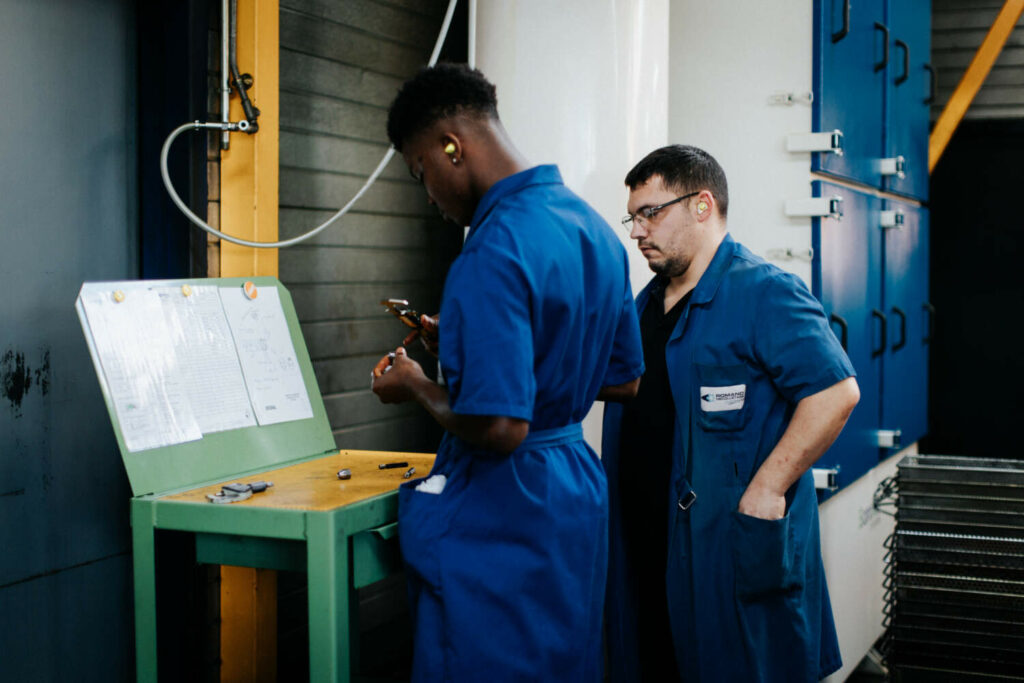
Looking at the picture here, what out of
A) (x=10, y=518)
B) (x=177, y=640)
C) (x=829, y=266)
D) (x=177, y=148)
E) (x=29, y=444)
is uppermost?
(x=177, y=148)

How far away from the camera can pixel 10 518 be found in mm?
2230

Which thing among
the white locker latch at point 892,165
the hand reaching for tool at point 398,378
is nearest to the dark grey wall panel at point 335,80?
the hand reaching for tool at point 398,378

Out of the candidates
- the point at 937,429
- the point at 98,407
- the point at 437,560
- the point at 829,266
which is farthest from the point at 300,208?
the point at 937,429

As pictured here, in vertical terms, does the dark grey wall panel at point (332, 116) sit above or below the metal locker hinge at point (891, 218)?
above

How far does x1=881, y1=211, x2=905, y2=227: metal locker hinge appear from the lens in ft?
12.9

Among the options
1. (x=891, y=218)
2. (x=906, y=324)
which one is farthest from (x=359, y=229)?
(x=906, y=324)

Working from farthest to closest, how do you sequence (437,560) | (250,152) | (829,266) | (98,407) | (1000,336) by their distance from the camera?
(1000,336) → (829,266) → (250,152) → (98,407) → (437,560)

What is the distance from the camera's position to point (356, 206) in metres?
3.16

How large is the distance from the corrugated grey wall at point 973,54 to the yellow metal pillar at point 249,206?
4683mm

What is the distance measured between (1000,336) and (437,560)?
5.17 meters

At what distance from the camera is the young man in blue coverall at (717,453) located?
2.23m

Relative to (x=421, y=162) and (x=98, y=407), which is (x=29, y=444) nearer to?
(x=98, y=407)

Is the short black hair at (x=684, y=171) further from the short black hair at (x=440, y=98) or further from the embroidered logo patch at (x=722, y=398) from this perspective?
the short black hair at (x=440, y=98)

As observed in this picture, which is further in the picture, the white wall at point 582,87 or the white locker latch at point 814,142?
the white locker latch at point 814,142
